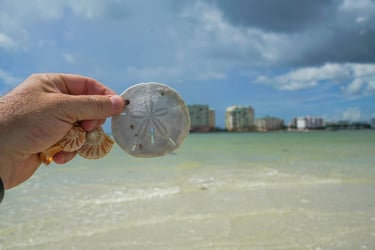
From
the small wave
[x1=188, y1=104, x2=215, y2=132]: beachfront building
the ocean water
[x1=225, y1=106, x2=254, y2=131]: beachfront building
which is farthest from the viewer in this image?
[x1=225, y1=106, x2=254, y2=131]: beachfront building

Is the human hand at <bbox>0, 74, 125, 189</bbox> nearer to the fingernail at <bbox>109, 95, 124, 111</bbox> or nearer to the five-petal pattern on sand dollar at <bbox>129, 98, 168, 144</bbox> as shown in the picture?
the fingernail at <bbox>109, 95, 124, 111</bbox>

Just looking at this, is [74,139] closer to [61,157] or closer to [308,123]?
[61,157]

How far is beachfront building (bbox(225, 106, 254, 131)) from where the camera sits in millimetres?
103000

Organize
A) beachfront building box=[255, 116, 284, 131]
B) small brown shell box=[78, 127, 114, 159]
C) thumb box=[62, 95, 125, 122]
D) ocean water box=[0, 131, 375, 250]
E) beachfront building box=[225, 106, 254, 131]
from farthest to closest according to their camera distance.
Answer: beachfront building box=[255, 116, 284, 131] < beachfront building box=[225, 106, 254, 131] < ocean water box=[0, 131, 375, 250] < small brown shell box=[78, 127, 114, 159] < thumb box=[62, 95, 125, 122]

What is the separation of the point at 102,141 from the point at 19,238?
3547 mm

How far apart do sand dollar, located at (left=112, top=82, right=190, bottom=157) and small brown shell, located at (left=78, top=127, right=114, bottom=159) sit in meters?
0.09

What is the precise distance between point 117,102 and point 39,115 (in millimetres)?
516

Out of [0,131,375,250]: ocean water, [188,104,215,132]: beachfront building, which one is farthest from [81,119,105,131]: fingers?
[188,104,215,132]: beachfront building

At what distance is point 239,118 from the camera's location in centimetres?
10388

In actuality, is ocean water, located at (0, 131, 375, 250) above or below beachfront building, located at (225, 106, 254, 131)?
below

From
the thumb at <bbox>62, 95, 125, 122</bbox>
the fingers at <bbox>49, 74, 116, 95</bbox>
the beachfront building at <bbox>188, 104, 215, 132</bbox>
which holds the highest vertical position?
the beachfront building at <bbox>188, 104, 215, 132</bbox>

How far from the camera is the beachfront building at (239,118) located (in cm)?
10300

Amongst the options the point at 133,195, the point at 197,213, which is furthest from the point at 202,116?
the point at 197,213

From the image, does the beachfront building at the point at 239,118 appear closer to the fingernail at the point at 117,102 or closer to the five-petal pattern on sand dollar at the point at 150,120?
the five-petal pattern on sand dollar at the point at 150,120
